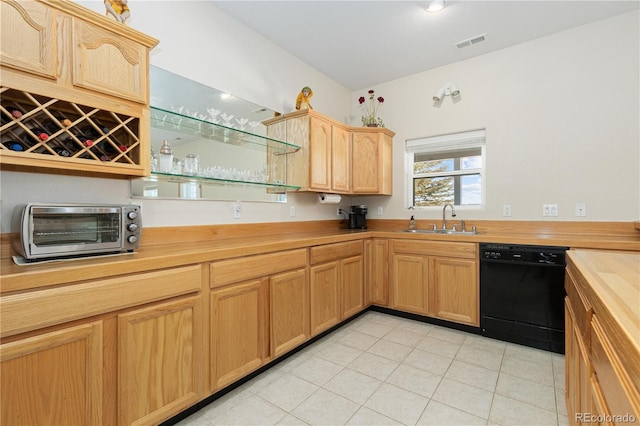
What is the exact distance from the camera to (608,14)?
2.58 m

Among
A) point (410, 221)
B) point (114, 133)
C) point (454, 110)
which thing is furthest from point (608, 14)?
point (114, 133)

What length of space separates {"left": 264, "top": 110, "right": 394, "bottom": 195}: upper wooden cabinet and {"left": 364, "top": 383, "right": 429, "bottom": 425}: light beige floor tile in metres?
1.85

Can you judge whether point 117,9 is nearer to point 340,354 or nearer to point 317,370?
point 317,370

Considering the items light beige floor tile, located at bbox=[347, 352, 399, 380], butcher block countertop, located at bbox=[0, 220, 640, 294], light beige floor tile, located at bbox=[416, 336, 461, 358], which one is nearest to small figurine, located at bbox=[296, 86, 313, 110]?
butcher block countertop, located at bbox=[0, 220, 640, 294]

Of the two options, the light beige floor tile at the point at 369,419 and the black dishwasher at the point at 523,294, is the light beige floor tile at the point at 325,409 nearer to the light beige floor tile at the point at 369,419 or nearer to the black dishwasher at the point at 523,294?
the light beige floor tile at the point at 369,419

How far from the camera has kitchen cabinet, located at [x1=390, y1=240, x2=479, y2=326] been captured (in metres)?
2.73

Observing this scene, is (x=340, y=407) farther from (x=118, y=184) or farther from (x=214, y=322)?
(x=118, y=184)

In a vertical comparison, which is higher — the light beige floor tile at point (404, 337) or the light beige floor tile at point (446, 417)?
the light beige floor tile at point (404, 337)

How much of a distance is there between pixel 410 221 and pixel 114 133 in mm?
3019

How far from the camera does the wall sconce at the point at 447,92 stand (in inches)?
131

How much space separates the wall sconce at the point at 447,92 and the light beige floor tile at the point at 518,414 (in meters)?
2.95

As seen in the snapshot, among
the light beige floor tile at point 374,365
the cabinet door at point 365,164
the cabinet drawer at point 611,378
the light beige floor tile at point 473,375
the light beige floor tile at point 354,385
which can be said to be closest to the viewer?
the cabinet drawer at point 611,378

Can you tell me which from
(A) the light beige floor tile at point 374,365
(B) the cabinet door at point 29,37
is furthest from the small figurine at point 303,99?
(A) the light beige floor tile at point 374,365

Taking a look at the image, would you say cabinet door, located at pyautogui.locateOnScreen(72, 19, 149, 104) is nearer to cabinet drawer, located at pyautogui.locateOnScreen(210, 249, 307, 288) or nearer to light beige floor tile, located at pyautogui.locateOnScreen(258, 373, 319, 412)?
cabinet drawer, located at pyautogui.locateOnScreen(210, 249, 307, 288)
